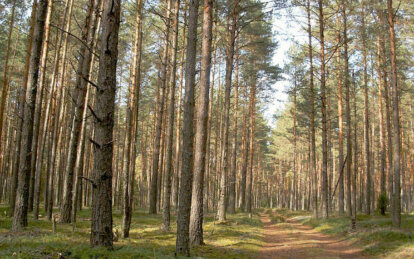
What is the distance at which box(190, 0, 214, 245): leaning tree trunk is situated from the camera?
8344 mm

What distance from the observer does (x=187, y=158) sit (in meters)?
6.93

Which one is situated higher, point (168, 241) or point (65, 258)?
point (65, 258)

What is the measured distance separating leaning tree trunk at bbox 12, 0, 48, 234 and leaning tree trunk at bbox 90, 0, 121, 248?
4.51m

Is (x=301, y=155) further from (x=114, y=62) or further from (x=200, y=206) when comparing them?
(x=114, y=62)

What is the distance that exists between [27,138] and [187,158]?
4911 millimetres

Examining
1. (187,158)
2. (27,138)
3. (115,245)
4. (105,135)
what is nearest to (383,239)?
(187,158)

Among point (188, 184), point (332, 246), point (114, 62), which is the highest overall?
point (114, 62)

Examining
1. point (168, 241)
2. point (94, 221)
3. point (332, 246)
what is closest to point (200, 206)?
point (168, 241)

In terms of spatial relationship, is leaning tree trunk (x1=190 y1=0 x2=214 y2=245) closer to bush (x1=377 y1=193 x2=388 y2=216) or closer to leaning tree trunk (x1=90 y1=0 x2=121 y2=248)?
leaning tree trunk (x1=90 y1=0 x2=121 y2=248)

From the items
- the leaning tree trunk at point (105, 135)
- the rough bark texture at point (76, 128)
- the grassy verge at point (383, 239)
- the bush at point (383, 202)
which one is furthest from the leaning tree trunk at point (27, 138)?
the bush at point (383, 202)

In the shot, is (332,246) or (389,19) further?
(389,19)

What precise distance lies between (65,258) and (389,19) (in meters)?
15.6

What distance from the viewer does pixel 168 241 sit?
9.09 m

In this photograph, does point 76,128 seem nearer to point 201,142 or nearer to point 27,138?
point 27,138
